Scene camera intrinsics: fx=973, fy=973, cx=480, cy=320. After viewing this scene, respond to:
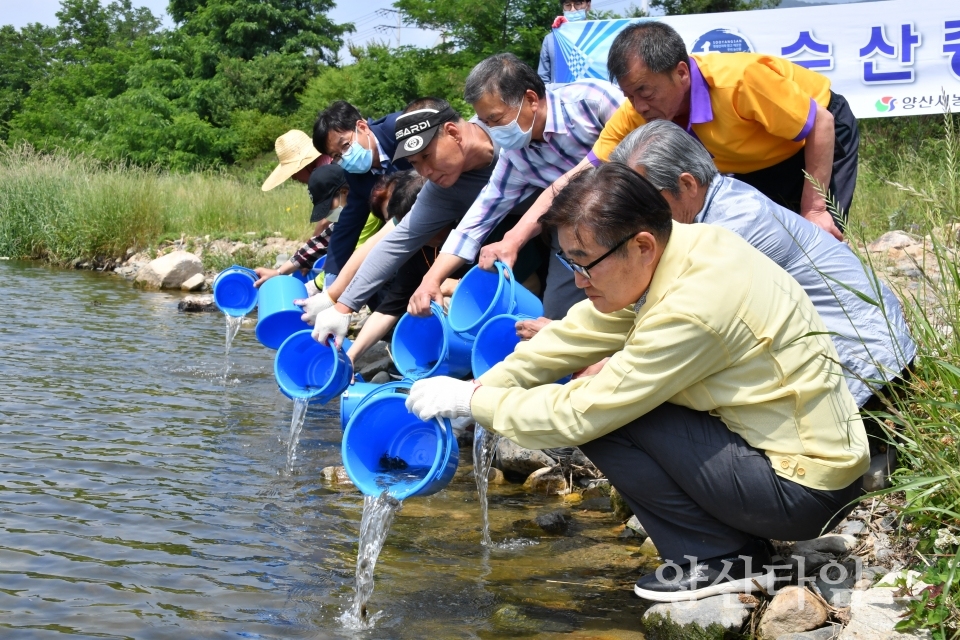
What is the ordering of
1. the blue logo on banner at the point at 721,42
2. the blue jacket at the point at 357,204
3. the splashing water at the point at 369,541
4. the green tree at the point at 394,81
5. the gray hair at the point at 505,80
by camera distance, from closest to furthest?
the splashing water at the point at 369,541
the gray hair at the point at 505,80
the blue jacket at the point at 357,204
the blue logo on banner at the point at 721,42
the green tree at the point at 394,81

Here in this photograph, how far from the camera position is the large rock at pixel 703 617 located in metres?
2.61

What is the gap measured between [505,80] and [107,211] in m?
10.7

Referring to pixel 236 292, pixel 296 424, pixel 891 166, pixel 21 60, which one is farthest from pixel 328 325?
pixel 21 60

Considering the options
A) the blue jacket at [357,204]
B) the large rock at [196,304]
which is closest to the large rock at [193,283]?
the large rock at [196,304]

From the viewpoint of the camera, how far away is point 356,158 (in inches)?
218

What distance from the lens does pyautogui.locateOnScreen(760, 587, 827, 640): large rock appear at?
2.54m

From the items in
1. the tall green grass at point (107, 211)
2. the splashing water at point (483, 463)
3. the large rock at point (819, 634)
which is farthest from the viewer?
the tall green grass at point (107, 211)

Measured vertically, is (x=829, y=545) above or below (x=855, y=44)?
below

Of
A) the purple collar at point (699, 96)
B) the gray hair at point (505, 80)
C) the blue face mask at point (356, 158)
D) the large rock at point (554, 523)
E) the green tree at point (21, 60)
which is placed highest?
the green tree at point (21, 60)

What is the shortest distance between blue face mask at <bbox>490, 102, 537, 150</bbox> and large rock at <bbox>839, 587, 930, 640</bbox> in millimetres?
2456

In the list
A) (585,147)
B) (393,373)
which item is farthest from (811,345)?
(393,373)

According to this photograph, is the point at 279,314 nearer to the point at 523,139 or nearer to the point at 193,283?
the point at 523,139

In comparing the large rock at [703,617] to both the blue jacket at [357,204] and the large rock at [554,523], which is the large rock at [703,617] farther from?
the blue jacket at [357,204]

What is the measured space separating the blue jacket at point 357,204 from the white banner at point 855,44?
2487mm
